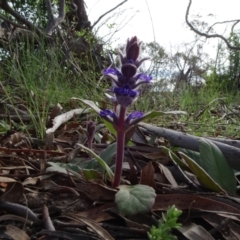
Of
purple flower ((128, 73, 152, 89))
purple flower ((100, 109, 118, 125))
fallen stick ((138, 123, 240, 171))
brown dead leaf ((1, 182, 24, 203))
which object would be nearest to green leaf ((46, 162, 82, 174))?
brown dead leaf ((1, 182, 24, 203))

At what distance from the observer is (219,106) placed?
4.61 meters

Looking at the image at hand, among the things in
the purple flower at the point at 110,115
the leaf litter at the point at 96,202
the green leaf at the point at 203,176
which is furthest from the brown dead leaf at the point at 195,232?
the purple flower at the point at 110,115

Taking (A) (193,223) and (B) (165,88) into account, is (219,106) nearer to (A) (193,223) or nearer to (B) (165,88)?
(B) (165,88)

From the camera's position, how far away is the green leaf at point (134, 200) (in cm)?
104

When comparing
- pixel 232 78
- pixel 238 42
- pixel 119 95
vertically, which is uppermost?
pixel 238 42

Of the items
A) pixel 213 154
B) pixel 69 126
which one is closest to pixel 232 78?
pixel 69 126

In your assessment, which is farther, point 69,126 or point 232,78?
point 232,78

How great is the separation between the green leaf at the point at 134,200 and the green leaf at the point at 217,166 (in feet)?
1.24

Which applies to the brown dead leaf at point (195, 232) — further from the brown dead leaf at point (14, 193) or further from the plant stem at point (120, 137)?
the brown dead leaf at point (14, 193)

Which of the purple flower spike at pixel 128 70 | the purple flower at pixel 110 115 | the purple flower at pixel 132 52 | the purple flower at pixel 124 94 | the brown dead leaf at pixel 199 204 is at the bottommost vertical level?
the brown dead leaf at pixel 199 204

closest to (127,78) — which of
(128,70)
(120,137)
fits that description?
(128,70)

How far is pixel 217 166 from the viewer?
1.44 m

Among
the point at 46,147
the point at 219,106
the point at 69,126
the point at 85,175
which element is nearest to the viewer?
the point at 85,175

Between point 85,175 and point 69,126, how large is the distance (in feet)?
3.23
